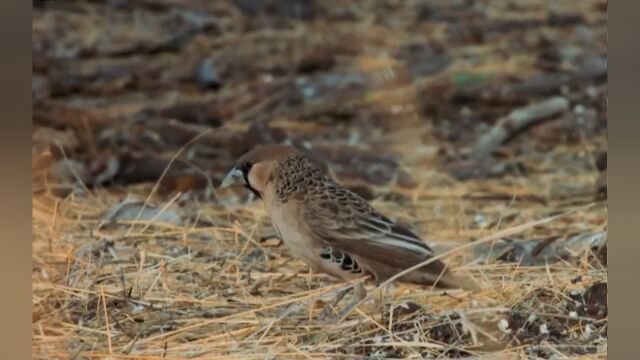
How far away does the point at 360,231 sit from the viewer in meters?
4.62

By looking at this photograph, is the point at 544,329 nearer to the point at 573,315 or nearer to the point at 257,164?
the point at 573,315

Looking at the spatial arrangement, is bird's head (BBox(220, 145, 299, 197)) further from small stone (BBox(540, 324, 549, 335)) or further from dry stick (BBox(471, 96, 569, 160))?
small stone (BBox(540, 324, 549, 335))

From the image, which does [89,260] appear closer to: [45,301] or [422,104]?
[45,301]

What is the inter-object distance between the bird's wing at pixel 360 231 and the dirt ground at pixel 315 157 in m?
0.05

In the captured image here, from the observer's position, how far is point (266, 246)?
4.62 metres

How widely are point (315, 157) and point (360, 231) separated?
0.98 ft

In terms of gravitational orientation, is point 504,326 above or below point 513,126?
below

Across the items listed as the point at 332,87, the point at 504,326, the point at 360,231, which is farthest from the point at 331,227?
the point at 504,326

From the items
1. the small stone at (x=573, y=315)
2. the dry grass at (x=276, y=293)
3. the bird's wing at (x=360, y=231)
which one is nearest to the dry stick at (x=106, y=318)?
the dry grass at (x=276, y=293)

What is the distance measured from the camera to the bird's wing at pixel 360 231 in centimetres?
461

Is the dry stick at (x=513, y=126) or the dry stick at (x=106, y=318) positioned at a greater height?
the dry stick at (x=513, y=126)

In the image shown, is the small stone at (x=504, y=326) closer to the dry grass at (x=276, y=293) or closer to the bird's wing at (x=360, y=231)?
the dry grass at (x=276, y=293)

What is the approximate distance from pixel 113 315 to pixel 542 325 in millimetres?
1469

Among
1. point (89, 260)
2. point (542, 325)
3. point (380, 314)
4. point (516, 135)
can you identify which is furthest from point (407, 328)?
point (89, 260)
